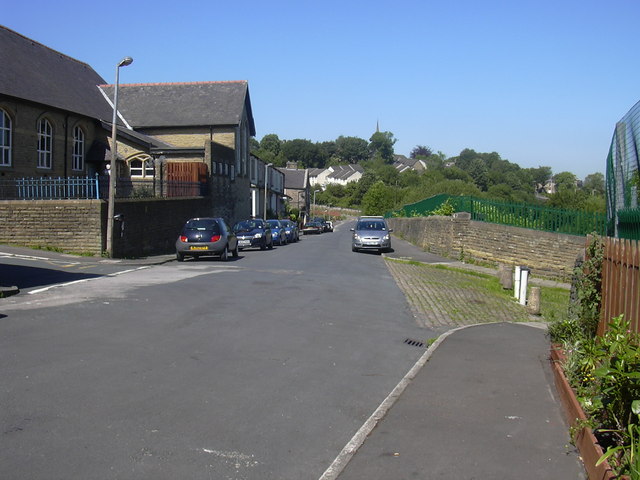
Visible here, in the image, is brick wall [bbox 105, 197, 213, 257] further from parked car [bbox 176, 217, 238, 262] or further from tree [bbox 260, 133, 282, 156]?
tree [bbox 260, 133, 282, 156]

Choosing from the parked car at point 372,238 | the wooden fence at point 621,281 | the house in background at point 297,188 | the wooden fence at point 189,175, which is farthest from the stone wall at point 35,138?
the house in background at point 297,188

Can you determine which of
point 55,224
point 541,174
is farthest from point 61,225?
point 541,174

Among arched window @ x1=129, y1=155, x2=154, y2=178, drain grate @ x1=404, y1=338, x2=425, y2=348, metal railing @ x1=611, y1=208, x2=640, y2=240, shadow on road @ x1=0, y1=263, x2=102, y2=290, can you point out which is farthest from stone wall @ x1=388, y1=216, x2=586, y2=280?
arched window @ x1=129, y1=155, x2=154, y2=178

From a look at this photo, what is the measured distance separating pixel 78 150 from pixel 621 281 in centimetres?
3384

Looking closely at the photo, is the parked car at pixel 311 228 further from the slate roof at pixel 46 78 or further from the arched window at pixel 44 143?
the arched window at pixel 44 143

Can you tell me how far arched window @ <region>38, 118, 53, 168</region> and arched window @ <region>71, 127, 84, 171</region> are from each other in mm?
2033

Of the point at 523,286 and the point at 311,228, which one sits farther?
the point at 311,228

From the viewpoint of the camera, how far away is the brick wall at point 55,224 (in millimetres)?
23625

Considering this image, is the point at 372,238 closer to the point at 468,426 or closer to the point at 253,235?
the point at 253,235

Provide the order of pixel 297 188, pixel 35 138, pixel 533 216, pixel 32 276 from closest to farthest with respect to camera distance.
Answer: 1. pixel 32 276
2. pixel 533 216
3. pixel 35 138
4. pixel 297 188

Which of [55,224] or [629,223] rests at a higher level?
[629,223]

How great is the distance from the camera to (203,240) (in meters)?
23.8

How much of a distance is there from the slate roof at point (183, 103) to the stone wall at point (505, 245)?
2181cm

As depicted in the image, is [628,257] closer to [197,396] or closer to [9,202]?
[197,396]
